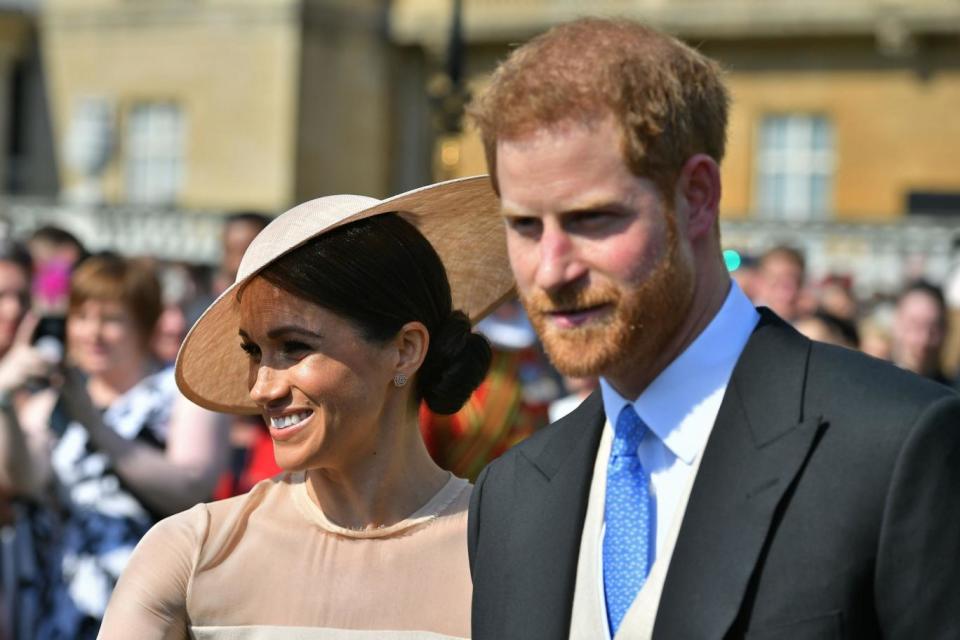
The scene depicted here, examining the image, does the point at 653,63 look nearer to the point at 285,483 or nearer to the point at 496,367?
the point at 285,483

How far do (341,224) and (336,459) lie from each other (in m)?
0.48

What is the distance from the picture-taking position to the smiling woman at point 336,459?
3.21 metres

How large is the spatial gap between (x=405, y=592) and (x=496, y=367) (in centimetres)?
236

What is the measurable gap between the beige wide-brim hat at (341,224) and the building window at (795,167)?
78.7ft

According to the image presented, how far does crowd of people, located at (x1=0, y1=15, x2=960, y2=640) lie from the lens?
3.21 meters

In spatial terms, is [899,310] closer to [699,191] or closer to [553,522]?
[553,522]

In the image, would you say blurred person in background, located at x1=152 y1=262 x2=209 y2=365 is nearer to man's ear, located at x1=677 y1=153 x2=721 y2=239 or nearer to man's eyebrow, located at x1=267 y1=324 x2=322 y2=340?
man's eyebrow, located at x1=267 y1=324 x2=322 y2=340

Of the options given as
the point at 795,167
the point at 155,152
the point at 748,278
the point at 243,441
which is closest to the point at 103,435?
the point at 243,441

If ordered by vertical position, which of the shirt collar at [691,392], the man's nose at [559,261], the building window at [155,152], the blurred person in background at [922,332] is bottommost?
the building window at [155,152]

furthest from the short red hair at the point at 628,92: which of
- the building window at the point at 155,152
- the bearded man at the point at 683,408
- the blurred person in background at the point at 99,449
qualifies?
the building window at the point at 155,152

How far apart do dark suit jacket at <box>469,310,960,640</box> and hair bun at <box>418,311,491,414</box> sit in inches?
35.0

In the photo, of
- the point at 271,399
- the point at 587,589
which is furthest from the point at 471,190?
the point at 587,589

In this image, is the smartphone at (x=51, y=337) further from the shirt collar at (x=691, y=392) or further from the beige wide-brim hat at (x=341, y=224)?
the shirt collar at (x=691, y=392)

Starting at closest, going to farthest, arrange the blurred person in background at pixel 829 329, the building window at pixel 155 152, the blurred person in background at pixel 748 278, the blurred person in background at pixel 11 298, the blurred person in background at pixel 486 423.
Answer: the blurred person in background at pixel 486 423 < the blurred person in background at pixel 829 329 < the blurred person in background at pixel 11 298 < the blurred person in background at pixel 748 278 < the building window at pixel 155 152
